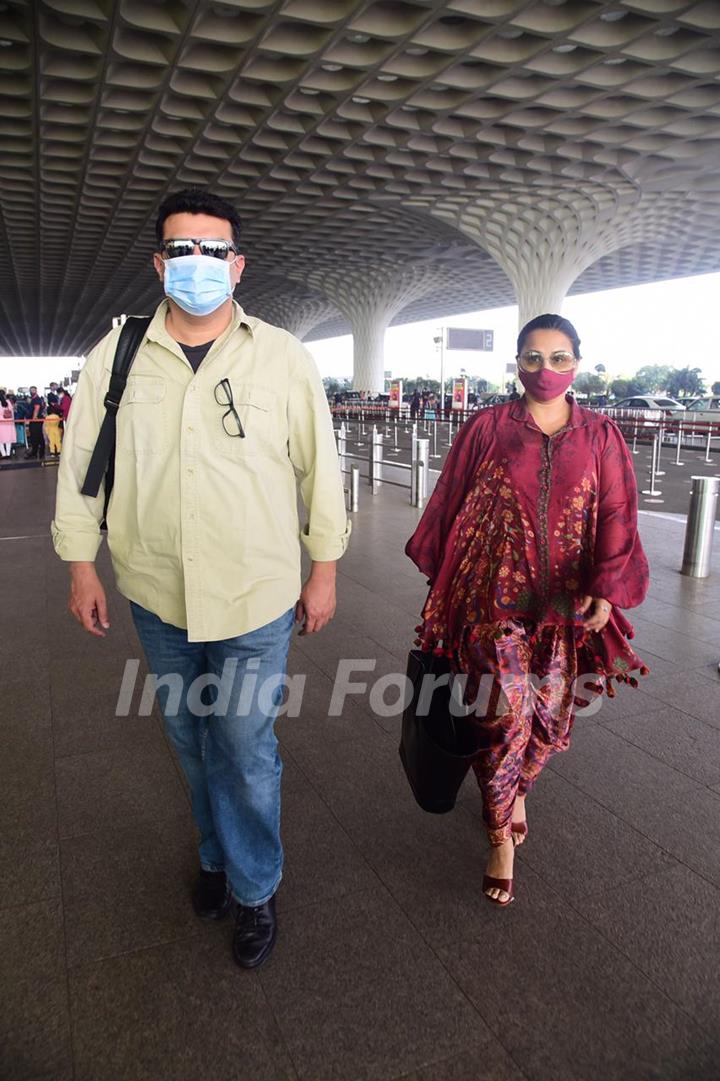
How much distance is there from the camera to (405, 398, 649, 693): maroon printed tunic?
2.48 metres

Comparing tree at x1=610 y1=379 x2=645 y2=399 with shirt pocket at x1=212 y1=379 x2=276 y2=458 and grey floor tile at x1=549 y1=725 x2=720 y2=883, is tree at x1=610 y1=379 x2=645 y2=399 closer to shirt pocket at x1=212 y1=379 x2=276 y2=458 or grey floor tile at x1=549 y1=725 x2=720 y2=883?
grey floor tile at x1=549 y1=725 x2=720 y2=883

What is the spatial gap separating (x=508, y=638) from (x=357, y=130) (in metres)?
20.1

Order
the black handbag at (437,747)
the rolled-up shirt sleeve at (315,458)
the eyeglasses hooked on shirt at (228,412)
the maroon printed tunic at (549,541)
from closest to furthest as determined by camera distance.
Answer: the eyeglasses hooked on shirt at (228,412) → the rolled-up shirt sleeve at (315,458) → the black handbag at (437,747) → the maroon printed tunic at (549,541)

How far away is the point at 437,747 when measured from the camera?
2324 mm

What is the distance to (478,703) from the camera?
2473 millimetres

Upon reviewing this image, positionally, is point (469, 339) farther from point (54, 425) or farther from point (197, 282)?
point (197, 282)

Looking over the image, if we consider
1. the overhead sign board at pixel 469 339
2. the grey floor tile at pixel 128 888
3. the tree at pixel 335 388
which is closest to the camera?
the grey floor tile at pixel 128 888

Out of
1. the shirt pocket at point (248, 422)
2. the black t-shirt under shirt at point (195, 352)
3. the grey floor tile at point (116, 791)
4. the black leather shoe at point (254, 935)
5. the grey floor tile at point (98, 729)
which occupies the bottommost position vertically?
the grey floor tile at point (98, 729)

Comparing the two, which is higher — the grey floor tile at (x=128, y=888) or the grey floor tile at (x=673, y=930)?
the grey floor tile at (x=673, y=930)

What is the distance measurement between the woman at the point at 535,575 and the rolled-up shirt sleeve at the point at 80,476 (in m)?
1.19

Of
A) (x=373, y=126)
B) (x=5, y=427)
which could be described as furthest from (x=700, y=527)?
(x=5, y=427)

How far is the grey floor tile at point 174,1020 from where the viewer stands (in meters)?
1.78

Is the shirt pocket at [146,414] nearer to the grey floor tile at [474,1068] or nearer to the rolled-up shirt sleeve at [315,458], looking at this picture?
the rolled-up shirt sleeve at [315,458]

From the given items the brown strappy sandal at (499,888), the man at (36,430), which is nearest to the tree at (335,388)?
the man at (36,430)
